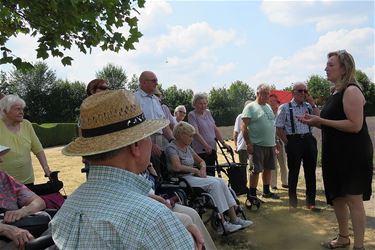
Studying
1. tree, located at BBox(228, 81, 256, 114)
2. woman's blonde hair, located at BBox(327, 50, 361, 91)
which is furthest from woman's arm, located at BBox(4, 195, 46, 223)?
tree, located at BBox(228, 81, 256, 114)

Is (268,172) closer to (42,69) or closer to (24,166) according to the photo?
(24,166)

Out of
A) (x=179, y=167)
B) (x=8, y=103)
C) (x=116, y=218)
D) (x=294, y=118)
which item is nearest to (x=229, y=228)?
(x=179, y=167)

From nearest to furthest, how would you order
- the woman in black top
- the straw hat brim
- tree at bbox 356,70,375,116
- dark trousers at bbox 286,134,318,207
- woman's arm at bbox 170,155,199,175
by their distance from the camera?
the straw hat brim
the woman in black top
woman's arm at bbox 170,155,199,175
dark trousers at bbox 286,134,318,207
tree at bbox 356,70,375,116

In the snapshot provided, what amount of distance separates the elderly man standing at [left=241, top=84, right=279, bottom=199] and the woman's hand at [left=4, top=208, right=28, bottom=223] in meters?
4.29

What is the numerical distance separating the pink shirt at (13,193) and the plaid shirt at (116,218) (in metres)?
2.00

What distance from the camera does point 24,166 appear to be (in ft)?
15.9

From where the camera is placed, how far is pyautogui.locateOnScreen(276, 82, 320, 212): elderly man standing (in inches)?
243

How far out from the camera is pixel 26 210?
320 centimetres

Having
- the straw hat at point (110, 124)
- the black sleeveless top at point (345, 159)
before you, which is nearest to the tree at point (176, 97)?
the black sleeveless top at point (345, 159)

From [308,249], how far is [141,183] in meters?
3.73

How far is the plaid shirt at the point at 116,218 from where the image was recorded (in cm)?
135

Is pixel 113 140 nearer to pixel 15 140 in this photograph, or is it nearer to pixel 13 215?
pixel 13 215

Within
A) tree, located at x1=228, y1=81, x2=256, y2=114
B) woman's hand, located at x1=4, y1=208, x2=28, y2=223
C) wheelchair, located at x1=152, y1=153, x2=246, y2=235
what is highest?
tree, located at x1=228, y1=81, x2=256, y2=114

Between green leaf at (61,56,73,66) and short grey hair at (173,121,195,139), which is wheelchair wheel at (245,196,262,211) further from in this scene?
green leaf at (61,56,73,66)
